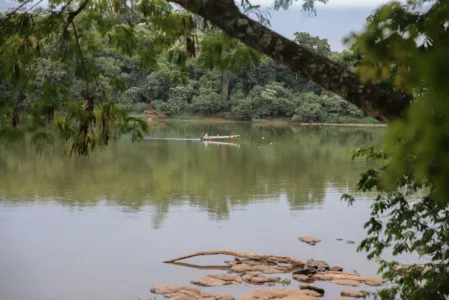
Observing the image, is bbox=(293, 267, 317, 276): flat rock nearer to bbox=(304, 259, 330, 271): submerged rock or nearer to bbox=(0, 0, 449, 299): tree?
bbox=(304, 259, 330, 271): submerged rock

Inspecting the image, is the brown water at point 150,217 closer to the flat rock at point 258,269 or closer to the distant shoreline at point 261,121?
the flat rock at point 258,269

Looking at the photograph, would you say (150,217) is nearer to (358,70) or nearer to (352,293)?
(352,293)

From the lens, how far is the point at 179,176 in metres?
12.6

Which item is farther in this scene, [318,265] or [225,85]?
Answer: [225,85]

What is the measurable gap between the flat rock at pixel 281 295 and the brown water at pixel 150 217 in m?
0.23

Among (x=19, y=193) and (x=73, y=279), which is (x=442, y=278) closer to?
(x=73, y=279)

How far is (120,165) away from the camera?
14.0 m

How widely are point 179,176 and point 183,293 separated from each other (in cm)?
716

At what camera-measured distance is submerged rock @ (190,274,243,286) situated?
19.2 feet

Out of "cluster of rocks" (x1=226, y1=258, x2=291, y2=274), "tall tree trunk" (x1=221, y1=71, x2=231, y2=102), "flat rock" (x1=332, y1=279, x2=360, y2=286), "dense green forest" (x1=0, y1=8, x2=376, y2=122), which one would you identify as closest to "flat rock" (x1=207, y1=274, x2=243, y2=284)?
"cluster of rocks" (x1=226, y1=258, x2=291, y2=274)

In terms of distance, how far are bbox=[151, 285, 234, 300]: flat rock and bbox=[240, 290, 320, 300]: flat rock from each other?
19 cm

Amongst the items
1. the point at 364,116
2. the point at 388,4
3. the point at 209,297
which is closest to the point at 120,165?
the point at 209,297

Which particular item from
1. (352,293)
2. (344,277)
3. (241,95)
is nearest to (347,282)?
(344,277)

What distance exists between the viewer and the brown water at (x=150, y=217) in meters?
6.26
